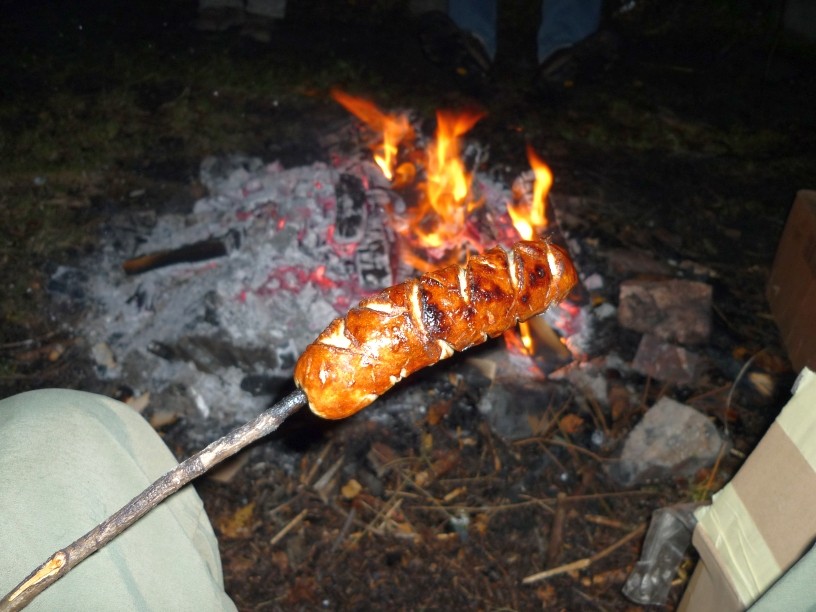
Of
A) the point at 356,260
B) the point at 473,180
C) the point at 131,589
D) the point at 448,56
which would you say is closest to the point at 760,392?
the point at 473,180

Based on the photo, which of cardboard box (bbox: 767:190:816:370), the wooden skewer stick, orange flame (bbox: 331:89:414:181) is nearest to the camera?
the wooden skewer stick

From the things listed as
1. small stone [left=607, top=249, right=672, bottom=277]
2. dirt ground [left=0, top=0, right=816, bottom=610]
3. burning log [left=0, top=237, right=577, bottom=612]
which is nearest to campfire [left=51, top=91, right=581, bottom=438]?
dirt ground [left=0, top=0, right=816, bottom=610]

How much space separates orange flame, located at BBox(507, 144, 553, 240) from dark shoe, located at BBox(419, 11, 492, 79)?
309 centimetres

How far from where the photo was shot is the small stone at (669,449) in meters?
4.21

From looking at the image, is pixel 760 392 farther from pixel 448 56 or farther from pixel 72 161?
pixel 72 161

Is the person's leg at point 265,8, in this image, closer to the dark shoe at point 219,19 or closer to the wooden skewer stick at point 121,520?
the dark shoe at point 219,19

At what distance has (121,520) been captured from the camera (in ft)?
4.97

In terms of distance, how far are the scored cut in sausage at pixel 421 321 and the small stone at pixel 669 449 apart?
2376 mm

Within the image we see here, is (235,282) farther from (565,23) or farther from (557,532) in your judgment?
(565,23)

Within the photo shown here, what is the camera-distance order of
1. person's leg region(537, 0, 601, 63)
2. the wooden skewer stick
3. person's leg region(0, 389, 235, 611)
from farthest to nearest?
1. person's leg region(537, 0, 601, 63)
2. person's leg region(0, 389, 235, 611)
3. the wooden skewer stick

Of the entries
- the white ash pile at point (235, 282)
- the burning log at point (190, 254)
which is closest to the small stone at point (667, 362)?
the white ash pile at point (235, 282)

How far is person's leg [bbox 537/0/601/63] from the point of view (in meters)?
7.58

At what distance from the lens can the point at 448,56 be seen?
25.7 feet

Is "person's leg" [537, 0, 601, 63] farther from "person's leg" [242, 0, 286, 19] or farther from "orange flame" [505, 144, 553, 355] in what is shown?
"person's leg" [242, 0, 286, 19]
